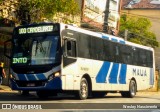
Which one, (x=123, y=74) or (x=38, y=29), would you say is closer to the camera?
(x=38, y=29)

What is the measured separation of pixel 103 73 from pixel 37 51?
185 inches

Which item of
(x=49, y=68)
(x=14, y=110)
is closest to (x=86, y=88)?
(x=49, y=68)

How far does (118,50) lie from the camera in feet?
74.1

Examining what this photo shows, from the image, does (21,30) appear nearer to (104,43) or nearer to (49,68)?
(49,68)

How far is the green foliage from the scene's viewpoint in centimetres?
2239

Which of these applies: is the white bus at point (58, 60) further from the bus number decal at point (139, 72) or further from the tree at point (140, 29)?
the tree at point (140, 29)

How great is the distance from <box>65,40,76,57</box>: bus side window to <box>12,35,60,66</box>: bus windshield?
49cm

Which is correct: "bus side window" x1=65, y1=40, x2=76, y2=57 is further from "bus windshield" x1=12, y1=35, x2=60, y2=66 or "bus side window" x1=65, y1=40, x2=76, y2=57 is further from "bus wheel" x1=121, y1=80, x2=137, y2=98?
"bus wheel" x1=121, y1=80, x2=137, y2=98

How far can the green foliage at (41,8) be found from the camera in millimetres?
22391

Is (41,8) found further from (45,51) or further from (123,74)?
(45,51)

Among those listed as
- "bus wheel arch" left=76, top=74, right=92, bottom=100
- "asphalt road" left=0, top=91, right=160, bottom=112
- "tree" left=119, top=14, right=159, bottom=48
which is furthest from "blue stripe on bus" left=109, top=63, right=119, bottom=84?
"tree" left=119, top=14, right=159, bottom=48

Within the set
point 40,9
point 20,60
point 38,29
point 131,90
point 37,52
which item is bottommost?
point 131,90

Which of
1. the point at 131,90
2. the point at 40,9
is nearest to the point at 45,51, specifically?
the point at 40,9

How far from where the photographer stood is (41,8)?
22.5 metres
